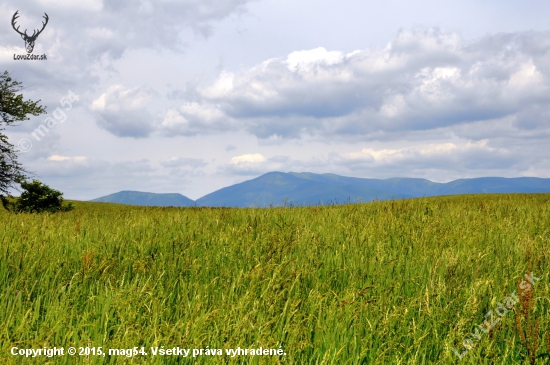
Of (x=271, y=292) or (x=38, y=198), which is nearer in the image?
(x=271, y=292)

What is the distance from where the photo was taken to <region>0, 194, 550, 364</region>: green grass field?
3.59m

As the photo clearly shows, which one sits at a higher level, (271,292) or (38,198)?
(38,198)

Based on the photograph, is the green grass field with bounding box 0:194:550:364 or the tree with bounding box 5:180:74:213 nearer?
the green grass field with bounding box 0:194:550:364

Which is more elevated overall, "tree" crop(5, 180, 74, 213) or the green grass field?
"tree" crop(5, 180, 74, 213)

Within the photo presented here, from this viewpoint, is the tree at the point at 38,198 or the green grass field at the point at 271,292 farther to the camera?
the tree at the point at 38,198

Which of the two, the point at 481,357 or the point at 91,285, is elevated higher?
the point at 91,285

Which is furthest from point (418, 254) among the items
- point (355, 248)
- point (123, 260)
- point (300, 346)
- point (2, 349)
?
point (2, 349)

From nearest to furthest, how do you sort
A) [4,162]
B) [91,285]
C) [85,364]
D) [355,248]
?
[85,364] < [91,285] < [355,248] < [4,162]

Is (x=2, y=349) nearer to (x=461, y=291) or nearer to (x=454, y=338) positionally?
(x=454, y=338)

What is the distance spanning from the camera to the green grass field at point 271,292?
3590mm

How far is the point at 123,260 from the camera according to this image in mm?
5715

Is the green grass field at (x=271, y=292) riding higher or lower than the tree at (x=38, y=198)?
lower

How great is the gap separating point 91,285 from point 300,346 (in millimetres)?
2690

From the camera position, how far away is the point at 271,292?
14.2 ft
